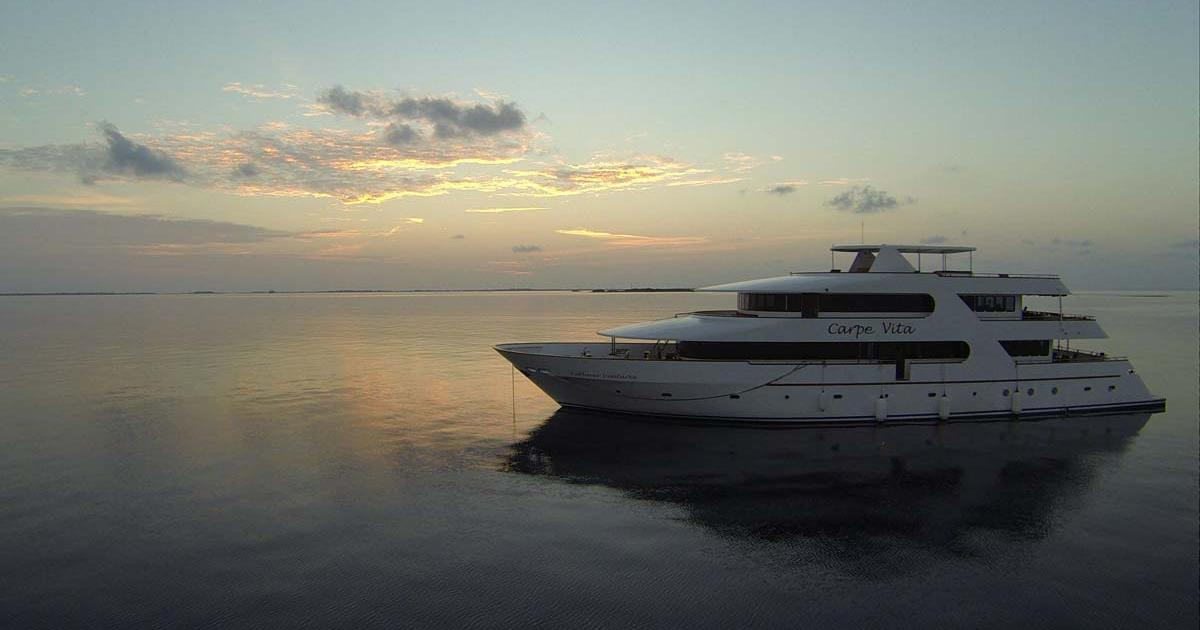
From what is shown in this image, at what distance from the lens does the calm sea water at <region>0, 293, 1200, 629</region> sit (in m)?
12.7

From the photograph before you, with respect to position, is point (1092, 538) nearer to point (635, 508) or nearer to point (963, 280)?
point (635, 508)

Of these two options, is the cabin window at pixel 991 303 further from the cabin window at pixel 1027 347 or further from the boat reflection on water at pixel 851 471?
the boat reflection on water at pixel 851 471

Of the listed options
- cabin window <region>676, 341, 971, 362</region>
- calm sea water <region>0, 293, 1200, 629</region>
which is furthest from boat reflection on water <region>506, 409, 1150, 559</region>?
cabin window <region>676, 341, 971, 362</region>

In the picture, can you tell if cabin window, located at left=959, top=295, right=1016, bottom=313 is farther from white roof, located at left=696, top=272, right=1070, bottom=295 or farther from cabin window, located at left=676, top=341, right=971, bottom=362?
cabin window, located at left=676, top=341, right=971, bottom=362

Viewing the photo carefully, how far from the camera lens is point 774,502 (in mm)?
18547

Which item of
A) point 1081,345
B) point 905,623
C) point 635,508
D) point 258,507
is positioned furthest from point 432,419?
point 1081,345

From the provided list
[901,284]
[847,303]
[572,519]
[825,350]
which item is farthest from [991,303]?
[572,519]

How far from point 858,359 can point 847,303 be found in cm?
251

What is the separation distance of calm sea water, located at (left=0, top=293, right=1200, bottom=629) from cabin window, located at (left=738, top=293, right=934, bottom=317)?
17.6 ft

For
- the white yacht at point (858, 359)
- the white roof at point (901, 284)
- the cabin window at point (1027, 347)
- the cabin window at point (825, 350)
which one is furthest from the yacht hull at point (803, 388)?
the white roof at point (901, 284)

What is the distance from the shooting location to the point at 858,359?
27.7 meters

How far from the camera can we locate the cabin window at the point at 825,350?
2720 centimetres

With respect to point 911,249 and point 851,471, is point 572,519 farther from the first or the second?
point 911,249

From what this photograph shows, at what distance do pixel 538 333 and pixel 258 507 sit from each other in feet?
200
